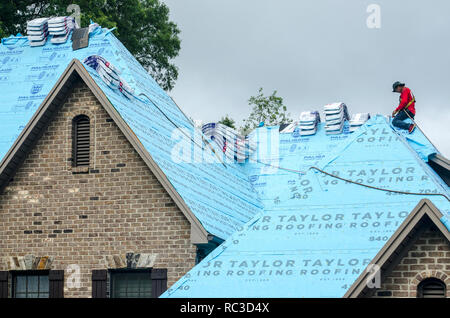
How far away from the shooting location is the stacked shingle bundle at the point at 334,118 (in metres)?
28.6

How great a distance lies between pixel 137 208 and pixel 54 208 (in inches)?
80.8

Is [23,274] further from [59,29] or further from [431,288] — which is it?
[431,288]

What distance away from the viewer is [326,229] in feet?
59.9

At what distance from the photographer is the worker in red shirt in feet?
75.5

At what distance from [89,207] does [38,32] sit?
710 cm

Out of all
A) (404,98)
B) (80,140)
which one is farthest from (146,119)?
(404,98)

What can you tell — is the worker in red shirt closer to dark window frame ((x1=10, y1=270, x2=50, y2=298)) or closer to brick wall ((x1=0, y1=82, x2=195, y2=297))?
brick wall ((x1=0, y1=82, x2=195, y2=297))

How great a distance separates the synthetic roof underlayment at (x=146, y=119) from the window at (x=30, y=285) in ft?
10.7

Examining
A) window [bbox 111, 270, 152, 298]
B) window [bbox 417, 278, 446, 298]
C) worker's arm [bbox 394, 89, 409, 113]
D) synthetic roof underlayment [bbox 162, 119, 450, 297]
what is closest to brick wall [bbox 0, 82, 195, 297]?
window [bbox 111, 270, 152, 298]

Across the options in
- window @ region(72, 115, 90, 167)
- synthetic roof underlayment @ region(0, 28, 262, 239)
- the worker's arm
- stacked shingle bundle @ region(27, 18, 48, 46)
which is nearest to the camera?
synthetic roof underlayment @ region(0, 28, 262, 239)

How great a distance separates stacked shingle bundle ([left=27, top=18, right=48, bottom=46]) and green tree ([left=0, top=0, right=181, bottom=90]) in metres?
10.2

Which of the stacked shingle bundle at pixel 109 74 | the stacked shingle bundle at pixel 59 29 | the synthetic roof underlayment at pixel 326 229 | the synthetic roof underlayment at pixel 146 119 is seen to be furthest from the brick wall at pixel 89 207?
the stacked shingle bundle at pixel 59 29
